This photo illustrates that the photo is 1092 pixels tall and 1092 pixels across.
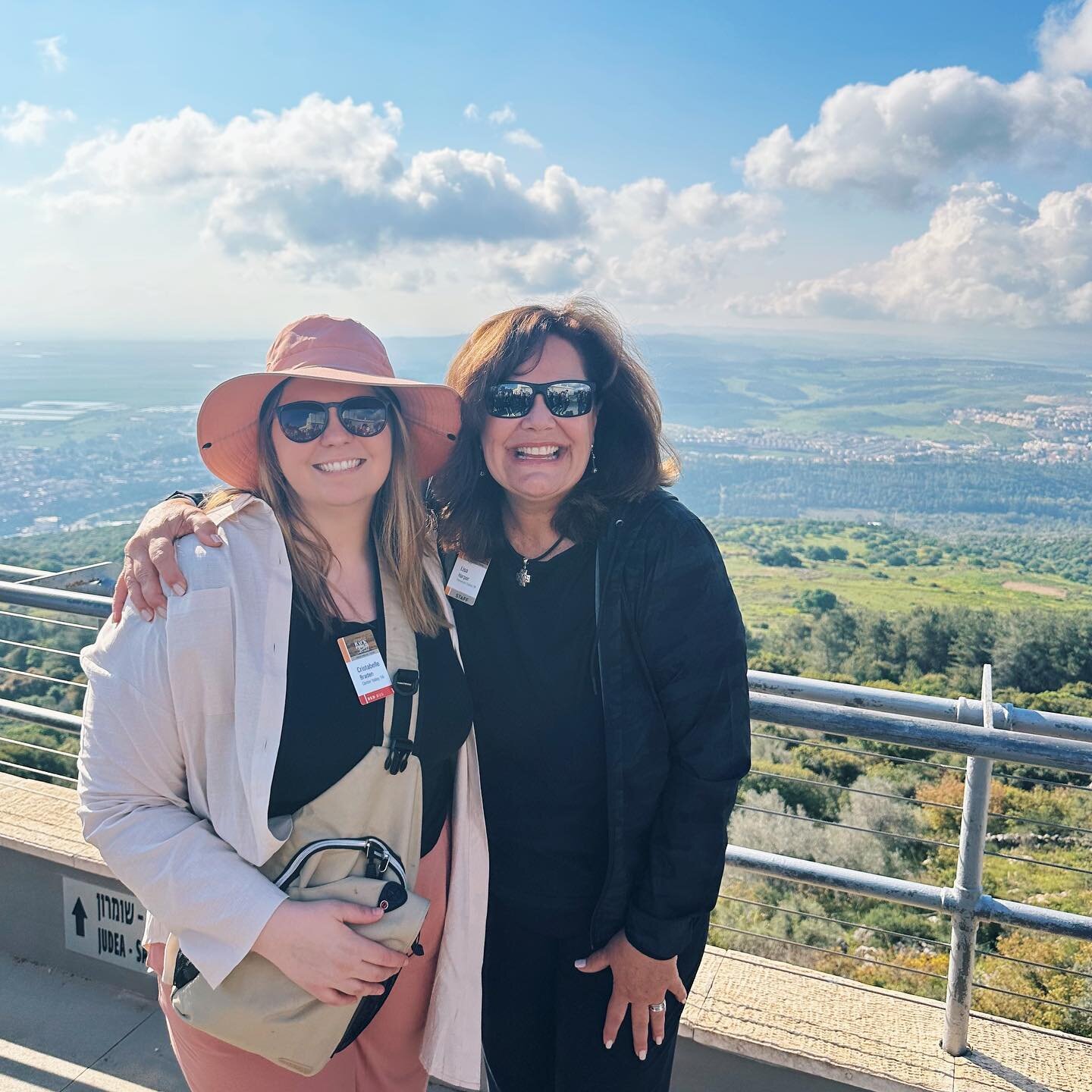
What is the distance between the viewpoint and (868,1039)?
2.21 m

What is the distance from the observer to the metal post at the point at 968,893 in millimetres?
2057

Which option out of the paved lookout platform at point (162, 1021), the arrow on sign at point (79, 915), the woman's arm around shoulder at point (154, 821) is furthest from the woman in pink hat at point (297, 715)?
the arrow on sign at point (79, 915)

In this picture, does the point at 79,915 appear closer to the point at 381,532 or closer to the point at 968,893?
the point at 381,532

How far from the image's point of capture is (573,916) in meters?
1.80

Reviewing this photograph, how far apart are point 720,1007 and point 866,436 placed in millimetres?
93267

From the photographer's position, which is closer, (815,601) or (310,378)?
Answer: (310,378)

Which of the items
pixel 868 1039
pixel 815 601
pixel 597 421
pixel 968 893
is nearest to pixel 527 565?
pixel 597 421

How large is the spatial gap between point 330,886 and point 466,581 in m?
0.67

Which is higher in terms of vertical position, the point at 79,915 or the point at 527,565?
the point at 527,565

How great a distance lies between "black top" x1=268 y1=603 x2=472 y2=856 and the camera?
1.53m

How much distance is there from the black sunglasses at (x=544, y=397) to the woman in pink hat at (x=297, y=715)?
0.12 m

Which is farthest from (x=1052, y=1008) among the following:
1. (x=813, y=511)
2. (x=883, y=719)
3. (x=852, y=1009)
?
(x=813, y=511)

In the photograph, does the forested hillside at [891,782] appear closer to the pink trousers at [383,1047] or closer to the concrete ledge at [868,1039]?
the concrete ledge at [868,1039]

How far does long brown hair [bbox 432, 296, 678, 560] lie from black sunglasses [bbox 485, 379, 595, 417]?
0.04 metres
